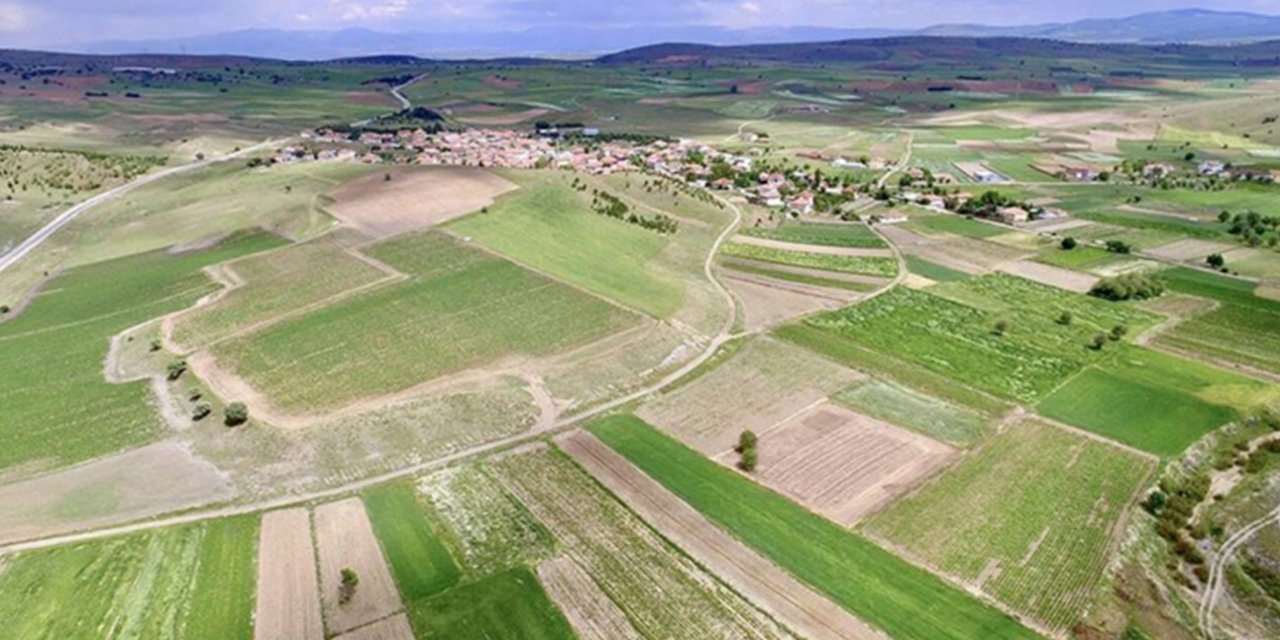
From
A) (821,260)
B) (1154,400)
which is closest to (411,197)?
(821,260)

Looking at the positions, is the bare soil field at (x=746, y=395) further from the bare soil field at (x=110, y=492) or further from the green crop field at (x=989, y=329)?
the bare soil field at (x=110, y=492)

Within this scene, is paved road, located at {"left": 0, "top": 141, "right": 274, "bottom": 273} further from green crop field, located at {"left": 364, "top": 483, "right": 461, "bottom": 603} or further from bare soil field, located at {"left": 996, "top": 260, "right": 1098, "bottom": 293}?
bare soil field, located at {"left": 996, "top": 260, "right": 1098, "bottom": 293}

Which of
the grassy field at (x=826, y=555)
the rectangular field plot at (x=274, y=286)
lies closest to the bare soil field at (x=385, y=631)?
the grassy field at (x=826, y=555)

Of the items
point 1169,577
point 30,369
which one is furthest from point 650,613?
point 30,369

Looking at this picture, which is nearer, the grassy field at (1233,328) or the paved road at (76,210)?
the grassy field at (1233,328)

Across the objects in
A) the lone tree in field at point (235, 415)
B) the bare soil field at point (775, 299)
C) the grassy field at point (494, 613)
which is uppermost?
the lone tree in field at point (235, 415)

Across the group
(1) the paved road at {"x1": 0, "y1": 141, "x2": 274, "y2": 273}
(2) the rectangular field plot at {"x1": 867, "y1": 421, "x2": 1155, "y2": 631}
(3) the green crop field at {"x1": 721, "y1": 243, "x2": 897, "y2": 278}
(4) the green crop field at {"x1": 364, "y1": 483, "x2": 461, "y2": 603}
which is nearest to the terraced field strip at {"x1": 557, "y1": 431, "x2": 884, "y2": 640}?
(2) the rectangular field plot at {"x1": 867, "y1": 421, "x2": 1155, "y2": 631}

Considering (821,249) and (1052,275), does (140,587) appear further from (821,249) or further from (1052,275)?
(1052,275)
